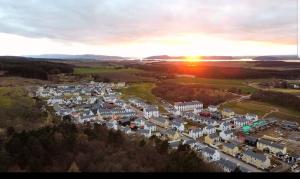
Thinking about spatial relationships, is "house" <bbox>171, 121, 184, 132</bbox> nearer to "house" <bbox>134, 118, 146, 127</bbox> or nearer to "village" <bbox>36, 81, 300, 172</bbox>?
"village" <bbox>36, 81, 300, 172</bbox>

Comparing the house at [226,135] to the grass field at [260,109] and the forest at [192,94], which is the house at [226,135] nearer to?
the grass field at [260,109]

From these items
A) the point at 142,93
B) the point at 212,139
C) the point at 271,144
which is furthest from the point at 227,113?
the point at 142,93

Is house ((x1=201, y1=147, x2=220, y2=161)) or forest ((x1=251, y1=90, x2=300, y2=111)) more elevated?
forest ((x1=251, y1=90, x2=300, y2=111))

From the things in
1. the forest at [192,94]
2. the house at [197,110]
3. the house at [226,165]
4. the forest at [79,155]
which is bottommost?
the house at [197,110]

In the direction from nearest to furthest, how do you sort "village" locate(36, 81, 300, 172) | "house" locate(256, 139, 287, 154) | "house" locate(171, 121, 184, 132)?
"village" locate(36, 81, 300, 172) < "house" locate(256, 139, 287, 154) < "house" locate(171, 121, 184, 132)

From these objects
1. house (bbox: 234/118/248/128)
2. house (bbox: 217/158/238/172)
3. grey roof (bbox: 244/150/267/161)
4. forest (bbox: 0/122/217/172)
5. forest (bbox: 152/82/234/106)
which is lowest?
house (bbox: 234/118/248/128)

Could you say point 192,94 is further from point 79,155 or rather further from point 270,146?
point 79,155

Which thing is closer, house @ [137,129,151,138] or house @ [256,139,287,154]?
house @ [256,139,287,154]

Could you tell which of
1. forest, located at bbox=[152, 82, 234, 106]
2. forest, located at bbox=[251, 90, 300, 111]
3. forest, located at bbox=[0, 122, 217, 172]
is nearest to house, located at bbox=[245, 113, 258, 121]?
forest, located at bbox=[251, 90, 300, 111]

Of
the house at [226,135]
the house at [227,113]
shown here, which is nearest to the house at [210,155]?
the house at [226,135]
